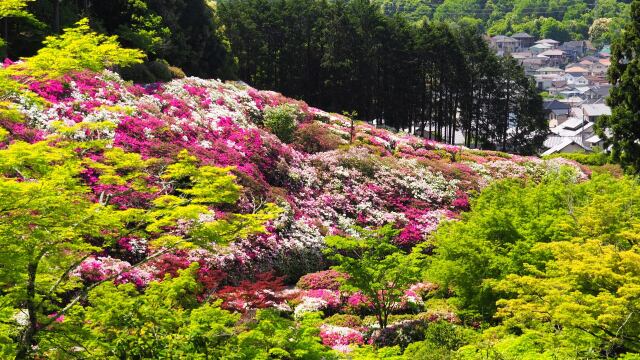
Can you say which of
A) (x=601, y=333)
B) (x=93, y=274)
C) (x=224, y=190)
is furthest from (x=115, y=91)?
(x=601, y=333)

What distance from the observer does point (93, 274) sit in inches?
663

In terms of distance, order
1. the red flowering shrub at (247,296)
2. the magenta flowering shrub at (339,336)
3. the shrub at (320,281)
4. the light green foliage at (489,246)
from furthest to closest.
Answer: the shrub at (320,281) < the light green foliage at (489,246) < the magenta flowering shrub at (339,336) < the red flowering shrub at (247,296)

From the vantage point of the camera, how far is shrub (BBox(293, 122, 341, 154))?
33500mm

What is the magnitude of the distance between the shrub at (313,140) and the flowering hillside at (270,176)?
2.5 inches

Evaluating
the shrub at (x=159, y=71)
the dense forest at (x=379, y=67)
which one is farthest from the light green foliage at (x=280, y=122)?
the dense forest at (x=379, y=67)

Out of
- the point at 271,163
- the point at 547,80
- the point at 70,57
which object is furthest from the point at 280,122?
the point at 547,80

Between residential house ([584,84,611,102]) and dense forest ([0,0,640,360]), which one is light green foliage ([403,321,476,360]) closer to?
dense forest ([0,0,640,360])

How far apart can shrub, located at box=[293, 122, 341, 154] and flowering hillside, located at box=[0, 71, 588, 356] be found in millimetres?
64

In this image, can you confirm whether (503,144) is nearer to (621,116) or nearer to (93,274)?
(621,116)

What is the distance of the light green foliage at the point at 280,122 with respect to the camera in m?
33.2

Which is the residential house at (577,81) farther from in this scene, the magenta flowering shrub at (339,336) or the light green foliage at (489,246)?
the magenta flowering shrub at (339,336)

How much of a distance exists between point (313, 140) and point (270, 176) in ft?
21.5

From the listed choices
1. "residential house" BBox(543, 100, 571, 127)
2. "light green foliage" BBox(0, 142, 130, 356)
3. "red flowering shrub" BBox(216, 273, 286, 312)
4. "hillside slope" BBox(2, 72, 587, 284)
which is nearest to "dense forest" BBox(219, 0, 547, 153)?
"hillside slope" BBox(2, 72, 587, 284)

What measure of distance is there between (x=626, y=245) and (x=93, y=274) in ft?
46.4
